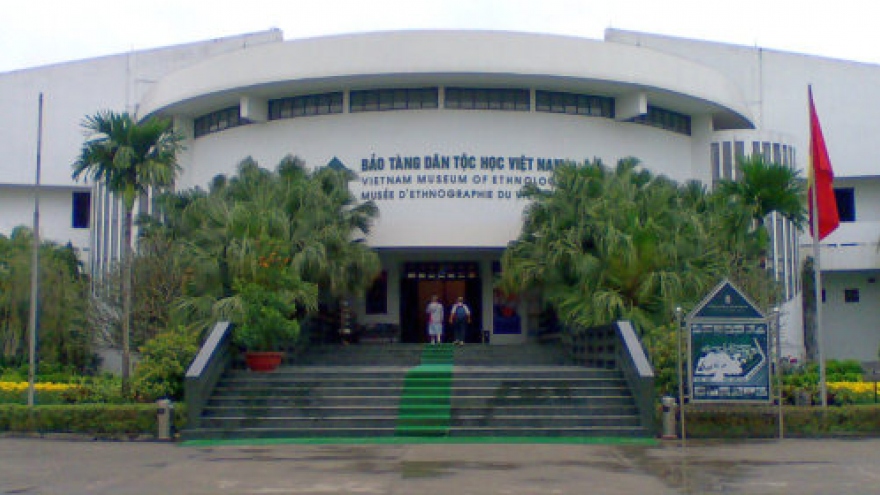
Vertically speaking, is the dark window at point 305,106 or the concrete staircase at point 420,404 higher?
the dark window at point 305,106

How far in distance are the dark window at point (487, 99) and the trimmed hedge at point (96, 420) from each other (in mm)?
14065

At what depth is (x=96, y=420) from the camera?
62.1 feet

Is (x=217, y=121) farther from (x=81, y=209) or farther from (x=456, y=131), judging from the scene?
(x=81, y=209)

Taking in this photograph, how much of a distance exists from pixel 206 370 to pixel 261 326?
2.36m

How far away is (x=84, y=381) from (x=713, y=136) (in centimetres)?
2055

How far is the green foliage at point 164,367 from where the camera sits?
20281 mm

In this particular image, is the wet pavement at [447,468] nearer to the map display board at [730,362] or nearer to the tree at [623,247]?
the map display board at [730,362]

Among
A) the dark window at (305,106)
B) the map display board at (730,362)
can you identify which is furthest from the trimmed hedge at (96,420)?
the dark window at (305,106)

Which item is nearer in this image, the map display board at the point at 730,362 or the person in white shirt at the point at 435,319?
the map display board at the point at 730,362

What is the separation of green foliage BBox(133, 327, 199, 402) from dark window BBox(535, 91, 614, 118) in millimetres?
13644

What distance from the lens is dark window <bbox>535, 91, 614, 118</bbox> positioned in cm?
3034

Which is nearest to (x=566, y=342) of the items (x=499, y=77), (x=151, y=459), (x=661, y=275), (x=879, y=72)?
(x=661, y=275)

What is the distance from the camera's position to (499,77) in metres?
29.0

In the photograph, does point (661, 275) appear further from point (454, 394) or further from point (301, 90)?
point (301, 90)
